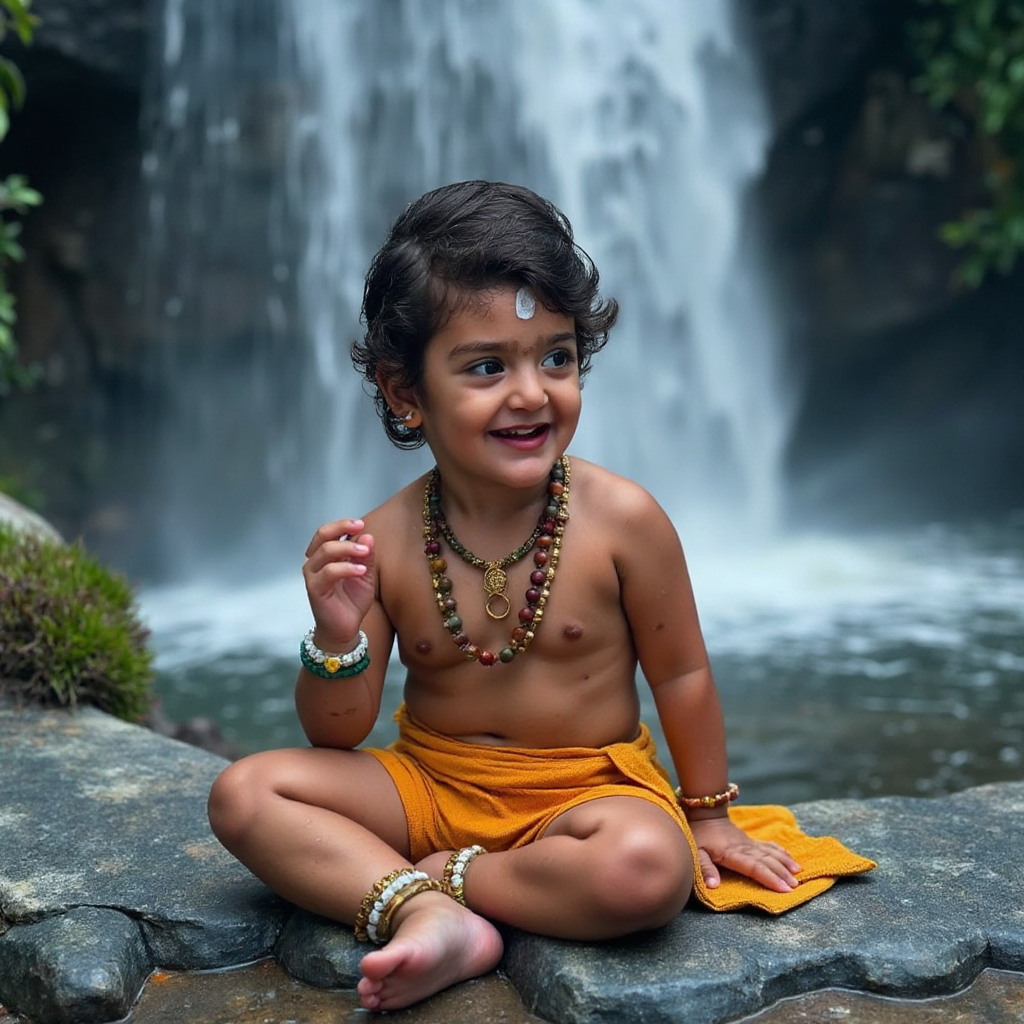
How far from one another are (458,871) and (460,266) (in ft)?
3.23

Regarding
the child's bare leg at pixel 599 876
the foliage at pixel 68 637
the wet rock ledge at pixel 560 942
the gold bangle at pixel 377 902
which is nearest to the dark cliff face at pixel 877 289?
the foliage at pixel 68 637

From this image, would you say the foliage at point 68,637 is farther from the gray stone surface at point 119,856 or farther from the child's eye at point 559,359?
the child's eye at point 559,359

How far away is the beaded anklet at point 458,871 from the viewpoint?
84.4 inches

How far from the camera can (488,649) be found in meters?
2.27

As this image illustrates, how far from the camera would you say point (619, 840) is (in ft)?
6.46

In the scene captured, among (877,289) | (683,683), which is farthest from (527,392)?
(877,289)

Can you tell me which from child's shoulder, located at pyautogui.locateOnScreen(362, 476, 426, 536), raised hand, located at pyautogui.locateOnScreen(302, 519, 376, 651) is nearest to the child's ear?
child's shoulder, located at pyautogui.locateOnScreen(362, 476, 426, 536)

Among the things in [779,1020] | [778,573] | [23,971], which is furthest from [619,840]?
[778,573]

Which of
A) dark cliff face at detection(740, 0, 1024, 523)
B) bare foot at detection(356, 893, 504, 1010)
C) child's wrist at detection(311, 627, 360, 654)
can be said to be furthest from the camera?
dark cliff face at detection(740, 0, 1024, 523)

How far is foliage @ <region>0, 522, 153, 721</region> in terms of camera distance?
3379 mm

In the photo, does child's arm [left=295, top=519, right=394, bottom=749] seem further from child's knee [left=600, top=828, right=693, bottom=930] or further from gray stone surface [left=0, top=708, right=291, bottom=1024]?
child's knee [left=600, top=828, right=693, bottom=930]

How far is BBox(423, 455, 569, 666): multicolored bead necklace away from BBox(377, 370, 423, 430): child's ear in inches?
6.7

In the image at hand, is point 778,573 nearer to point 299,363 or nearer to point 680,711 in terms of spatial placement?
point 299,363

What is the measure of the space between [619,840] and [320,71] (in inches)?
291
